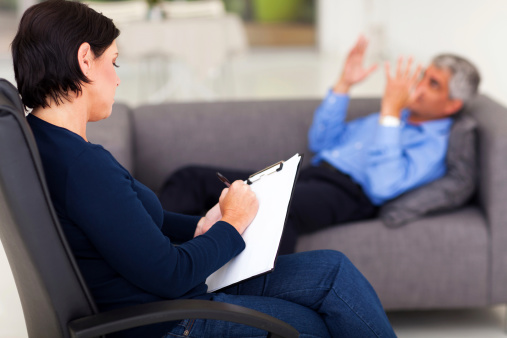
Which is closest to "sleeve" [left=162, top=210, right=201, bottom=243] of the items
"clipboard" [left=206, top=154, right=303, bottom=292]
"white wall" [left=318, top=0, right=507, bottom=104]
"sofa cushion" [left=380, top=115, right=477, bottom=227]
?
"clipboard" [left=206, top=154, right=303, bottom=292]

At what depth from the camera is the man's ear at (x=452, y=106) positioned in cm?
251

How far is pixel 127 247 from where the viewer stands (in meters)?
1.04

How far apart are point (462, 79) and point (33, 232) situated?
1946 mm

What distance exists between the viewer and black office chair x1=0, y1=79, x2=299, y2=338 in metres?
0.98

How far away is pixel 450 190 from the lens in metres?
2.29

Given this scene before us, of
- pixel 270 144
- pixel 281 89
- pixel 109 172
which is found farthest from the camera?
pixel 281 89

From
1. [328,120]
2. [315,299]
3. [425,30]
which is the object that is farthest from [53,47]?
[425,30]

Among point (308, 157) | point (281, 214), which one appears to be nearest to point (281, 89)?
point (308, 157)

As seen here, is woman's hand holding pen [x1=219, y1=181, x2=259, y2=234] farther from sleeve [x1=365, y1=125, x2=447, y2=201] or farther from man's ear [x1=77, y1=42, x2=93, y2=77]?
sleeve [x1=365, y1=125, x2=447, y2=201]

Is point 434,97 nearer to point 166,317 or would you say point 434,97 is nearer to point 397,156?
point 397,156

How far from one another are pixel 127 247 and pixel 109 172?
0.12m

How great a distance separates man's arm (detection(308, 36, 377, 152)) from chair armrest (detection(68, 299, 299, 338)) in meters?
1.55

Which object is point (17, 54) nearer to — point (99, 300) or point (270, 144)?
point (99, 300)

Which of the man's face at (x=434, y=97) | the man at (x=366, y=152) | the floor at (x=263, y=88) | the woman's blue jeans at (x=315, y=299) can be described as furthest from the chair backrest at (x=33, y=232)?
the man's face at (x=434, y=97)
